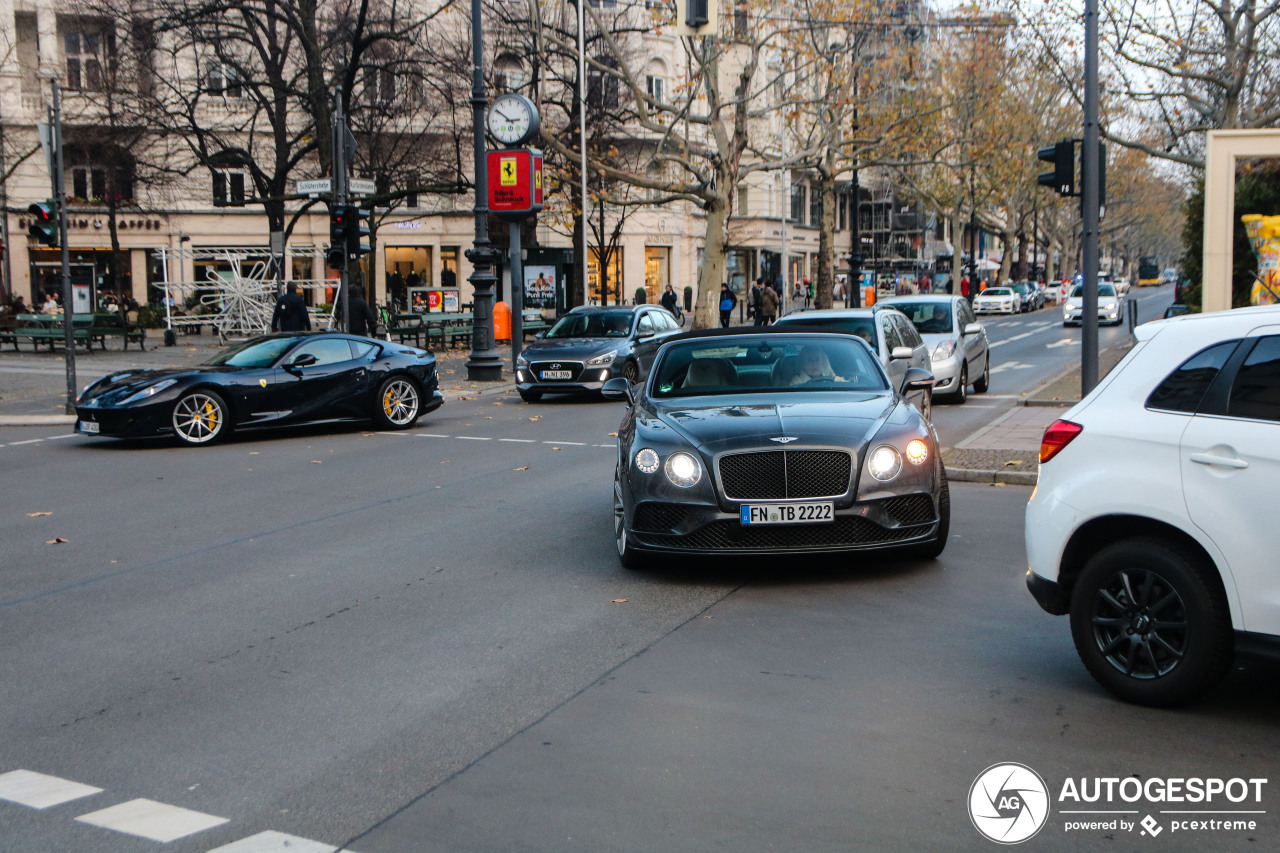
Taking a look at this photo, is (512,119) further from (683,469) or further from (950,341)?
(683,469)

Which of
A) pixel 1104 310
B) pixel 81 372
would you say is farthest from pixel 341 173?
pixel 1104 310

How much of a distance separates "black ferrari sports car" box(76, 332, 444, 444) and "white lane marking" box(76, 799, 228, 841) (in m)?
11.1

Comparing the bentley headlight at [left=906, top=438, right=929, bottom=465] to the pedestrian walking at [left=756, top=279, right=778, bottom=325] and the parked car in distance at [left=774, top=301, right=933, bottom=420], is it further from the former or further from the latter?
the pedestrian walking at [left=756, top=279, right=778, bottom=325]

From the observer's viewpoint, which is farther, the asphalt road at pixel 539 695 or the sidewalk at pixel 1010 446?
the sidewalk at pixel 1010 446

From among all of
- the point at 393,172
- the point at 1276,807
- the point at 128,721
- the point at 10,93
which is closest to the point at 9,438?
the point at 128,721

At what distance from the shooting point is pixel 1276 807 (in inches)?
159

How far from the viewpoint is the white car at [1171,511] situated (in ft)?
15.5

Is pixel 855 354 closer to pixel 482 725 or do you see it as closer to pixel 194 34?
pixel 482 725

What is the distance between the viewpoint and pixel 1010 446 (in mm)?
13219

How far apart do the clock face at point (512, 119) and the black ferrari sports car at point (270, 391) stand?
9259mm

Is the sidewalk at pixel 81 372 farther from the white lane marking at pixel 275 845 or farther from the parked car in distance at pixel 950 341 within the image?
the white lane marking at pixel 275 845

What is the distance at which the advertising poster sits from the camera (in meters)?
54.4

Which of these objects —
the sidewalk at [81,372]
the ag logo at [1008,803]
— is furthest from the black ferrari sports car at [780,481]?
the sidewalk at [81,372]

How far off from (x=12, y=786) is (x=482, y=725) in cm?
164
